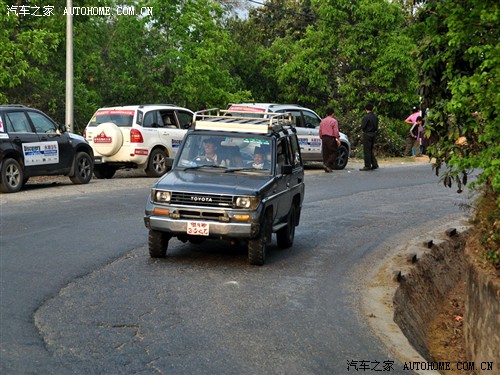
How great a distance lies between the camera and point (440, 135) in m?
11.4

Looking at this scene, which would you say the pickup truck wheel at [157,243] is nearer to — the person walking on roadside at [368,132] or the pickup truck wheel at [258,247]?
the pickup truck wheel at [258,247]

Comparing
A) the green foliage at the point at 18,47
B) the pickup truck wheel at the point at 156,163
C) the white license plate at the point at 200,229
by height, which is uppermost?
the green foliage at the point at 18,47

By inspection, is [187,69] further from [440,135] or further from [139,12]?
[440,135]

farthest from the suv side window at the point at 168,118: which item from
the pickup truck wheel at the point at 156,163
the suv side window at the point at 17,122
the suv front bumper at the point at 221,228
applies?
the suv front bumper at the point at 221,228

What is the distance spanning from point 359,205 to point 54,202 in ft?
20.8

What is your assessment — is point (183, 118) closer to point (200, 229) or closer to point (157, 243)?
point (157, 243)

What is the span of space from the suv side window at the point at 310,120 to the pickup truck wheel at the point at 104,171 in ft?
19.9

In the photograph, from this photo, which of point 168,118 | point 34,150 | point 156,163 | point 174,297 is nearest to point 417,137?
point 168,118

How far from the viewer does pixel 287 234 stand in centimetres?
1423

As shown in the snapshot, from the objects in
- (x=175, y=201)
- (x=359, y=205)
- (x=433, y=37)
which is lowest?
(x=359, y=205)

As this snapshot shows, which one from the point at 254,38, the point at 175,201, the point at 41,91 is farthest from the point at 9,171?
the point at 254,38

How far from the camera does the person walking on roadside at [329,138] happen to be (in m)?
26.8

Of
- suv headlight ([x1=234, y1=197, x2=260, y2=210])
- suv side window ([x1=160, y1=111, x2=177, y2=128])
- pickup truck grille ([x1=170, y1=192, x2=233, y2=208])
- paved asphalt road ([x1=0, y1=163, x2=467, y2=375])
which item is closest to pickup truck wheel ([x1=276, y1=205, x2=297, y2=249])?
paved asphalt road ([x1=0, y1=163, x2=467, y2=375])

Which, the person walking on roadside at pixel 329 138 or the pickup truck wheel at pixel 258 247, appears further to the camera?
the person walking on roadside at pixel 329 138
